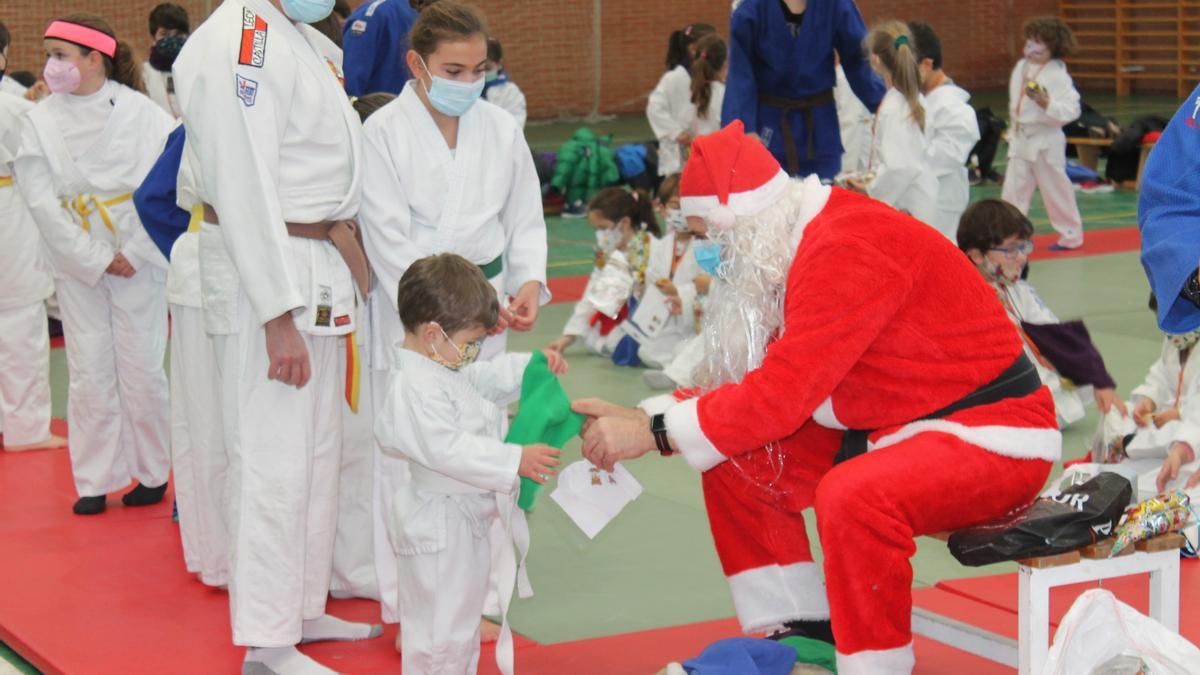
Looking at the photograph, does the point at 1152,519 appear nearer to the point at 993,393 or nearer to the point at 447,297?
the point at 993,393

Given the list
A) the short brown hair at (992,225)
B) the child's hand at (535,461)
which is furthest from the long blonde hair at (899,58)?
the child's hand at (535,461)

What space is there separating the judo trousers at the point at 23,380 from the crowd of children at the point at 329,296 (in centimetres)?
1

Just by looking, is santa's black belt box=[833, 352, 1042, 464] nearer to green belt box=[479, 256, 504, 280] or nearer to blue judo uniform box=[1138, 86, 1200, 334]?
blue judo uniform box=[1138, 86, 1200, 334]

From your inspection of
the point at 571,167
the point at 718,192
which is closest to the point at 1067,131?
the point at 571,167

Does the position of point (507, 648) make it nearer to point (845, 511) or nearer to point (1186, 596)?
point (845, 511)

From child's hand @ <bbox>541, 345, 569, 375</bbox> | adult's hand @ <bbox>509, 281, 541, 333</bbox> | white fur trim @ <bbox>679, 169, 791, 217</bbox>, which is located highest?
white fur trim @ <bbox>679, 169, 791, 217</bbox>

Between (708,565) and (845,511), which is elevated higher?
(845,511)

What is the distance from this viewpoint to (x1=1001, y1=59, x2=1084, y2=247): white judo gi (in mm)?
10398

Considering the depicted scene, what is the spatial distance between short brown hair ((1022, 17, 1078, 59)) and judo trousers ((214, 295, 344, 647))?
808cm

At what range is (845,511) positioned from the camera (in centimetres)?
315

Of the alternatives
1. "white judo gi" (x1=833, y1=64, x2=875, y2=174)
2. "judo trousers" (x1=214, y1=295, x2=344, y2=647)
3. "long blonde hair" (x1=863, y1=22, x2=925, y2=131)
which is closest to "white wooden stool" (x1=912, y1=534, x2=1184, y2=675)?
"judo trousers" (x1=214, y1=295, x2=344, y2=647)

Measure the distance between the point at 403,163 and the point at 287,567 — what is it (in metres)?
1.07

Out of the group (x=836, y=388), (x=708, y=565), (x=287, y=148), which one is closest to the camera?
(x=836, y=388)

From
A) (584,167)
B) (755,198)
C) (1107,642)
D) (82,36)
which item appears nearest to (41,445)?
(82,36)
